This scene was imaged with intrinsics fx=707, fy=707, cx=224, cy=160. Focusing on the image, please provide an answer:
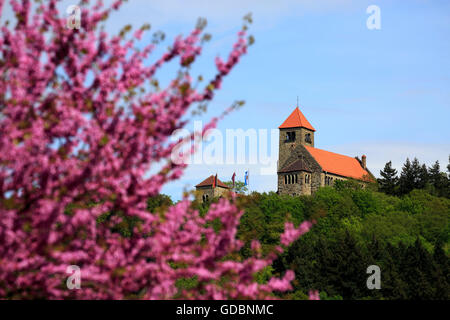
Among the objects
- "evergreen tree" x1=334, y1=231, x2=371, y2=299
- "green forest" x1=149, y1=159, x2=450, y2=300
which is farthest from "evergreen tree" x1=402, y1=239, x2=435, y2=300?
"evergreen tree" x1=334, y1=231, x2=371, y2=299

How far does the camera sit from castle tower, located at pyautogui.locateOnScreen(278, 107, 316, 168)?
136 m

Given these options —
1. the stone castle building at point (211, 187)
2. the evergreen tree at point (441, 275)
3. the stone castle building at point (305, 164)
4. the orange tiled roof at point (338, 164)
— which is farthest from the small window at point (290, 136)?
the evergreen tree at point (441, 275)

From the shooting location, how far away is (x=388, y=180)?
130 m

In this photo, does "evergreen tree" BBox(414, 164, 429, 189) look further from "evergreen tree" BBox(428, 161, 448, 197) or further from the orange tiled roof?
the orange tiled roof

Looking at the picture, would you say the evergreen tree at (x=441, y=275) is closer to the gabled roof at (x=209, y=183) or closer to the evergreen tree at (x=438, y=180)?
the evergreen tree at (x=438, y=180)

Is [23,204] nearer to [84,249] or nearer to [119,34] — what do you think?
[84,249]

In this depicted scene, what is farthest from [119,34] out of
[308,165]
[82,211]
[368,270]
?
[308,165]

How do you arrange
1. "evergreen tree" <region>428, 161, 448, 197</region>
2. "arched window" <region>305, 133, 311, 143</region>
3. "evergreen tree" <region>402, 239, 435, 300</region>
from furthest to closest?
"arched window" <region>305, 133, 311, 143</region>
"evergreen tree" <region>428, 161, 448, 197</region>
"evergreen tree" <region>402, 239, 435, 300</region>

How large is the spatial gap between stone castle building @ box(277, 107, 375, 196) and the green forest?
5.32 m

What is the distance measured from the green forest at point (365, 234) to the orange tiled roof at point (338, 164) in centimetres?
725

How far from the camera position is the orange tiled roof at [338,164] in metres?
132

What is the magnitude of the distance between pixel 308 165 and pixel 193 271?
120 meters

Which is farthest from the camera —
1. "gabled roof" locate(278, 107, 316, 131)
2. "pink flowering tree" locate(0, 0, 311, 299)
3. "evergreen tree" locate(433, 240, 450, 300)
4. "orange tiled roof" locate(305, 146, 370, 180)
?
"gabled roof" locate(278, 107, 316, 131)
